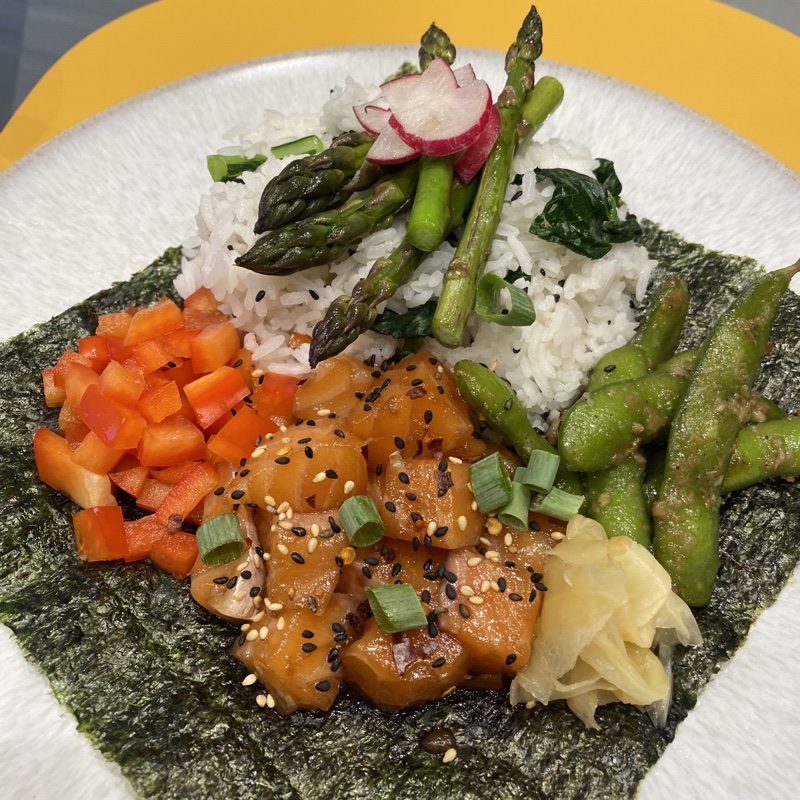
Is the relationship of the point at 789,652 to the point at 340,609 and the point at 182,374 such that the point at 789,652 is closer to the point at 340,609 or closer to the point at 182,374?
the point at 340,609

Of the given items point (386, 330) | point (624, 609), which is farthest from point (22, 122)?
point (624, 609)

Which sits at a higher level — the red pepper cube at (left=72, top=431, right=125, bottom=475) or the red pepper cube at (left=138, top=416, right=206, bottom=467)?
the red pepper cube at (left=138, top=416, right=206, bottom=467)

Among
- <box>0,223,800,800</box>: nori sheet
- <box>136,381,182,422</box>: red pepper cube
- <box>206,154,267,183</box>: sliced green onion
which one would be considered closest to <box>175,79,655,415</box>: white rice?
<box>206,154,267,183</box>: sliced green onion

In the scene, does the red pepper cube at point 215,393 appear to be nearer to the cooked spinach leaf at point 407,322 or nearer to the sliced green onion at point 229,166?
the cooked spinach leaf at point 407,322

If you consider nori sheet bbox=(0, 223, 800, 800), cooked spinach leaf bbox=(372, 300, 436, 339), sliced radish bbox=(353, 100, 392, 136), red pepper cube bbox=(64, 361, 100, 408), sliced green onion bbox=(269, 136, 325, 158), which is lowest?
nori sheet bbox=(0, 223, 800, 800)

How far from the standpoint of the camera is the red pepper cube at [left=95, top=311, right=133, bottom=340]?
2822 mm

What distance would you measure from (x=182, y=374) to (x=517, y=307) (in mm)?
1366

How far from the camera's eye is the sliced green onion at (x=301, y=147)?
320 centimetres

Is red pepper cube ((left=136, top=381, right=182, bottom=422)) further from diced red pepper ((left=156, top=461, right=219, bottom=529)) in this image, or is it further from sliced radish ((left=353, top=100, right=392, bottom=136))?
sliced radish ((left=353, top=100, right=392, bottom=136))

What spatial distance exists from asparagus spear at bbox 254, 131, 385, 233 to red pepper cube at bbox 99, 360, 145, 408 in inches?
30.1

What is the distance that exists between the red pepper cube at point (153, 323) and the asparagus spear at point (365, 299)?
68cm

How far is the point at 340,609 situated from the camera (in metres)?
2.16

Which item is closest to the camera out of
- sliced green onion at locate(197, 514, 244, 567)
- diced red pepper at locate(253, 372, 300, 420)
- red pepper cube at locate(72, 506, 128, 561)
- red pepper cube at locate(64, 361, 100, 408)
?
sliced green onion at locate(197, 514, 244, 567)

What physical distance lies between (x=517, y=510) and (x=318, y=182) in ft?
4.99
